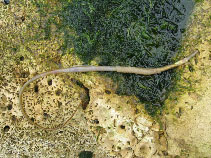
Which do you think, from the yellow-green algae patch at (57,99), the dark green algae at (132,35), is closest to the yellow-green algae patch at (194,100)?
the dark green algae at (132,35)

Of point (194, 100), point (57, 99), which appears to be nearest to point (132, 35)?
point (194, 100)

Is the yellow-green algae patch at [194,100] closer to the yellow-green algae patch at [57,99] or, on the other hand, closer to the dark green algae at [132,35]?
the dark green algae at [132,35]

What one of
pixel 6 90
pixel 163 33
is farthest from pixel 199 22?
pixel 6 90

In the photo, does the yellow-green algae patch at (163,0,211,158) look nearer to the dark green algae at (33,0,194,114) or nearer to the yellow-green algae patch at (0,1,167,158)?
the dark green algae at (33,0,194,114)

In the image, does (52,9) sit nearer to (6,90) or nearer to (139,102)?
(6,90)

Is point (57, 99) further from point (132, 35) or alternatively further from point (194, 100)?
point (194, 100)

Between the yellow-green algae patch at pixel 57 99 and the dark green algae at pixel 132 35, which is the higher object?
the dark green algae at pixel 132 35
